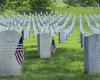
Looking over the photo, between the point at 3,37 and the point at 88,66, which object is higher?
the point at 3,37

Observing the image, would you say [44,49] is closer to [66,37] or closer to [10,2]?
[66,37]

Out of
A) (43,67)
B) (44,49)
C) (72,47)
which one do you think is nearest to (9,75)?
(43,67)

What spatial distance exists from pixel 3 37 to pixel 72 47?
7.55 metres

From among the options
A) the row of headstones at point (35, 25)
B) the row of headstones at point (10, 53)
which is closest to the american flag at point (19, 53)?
the row of headstones at point (10, 53)

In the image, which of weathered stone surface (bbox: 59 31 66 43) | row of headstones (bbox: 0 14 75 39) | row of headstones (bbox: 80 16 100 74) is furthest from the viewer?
row of headstones (bbox: 0 14 75 39)

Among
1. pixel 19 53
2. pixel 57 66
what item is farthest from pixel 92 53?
pixel 19 53

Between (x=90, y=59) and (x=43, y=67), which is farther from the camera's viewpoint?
(x=43, y=67)

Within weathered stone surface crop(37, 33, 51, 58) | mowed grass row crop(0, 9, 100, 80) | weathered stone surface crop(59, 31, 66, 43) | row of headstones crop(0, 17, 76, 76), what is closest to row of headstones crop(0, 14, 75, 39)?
weathered stone surface crop(59, 31, 66, 43)

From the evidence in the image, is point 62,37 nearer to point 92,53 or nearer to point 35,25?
point 35,25

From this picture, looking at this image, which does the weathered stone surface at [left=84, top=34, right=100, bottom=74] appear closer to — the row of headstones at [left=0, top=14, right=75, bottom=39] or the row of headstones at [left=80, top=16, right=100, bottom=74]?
the row of headstones at [left=80, top=16, right=100, bottom=74]

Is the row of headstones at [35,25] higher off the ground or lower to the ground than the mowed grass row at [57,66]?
lower

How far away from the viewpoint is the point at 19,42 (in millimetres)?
10844

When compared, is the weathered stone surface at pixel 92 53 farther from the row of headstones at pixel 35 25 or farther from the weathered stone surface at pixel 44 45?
the row of headstones at pixel 35 25

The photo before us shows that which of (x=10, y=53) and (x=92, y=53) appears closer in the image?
(x=10, y=53)
